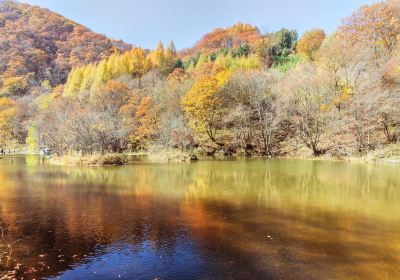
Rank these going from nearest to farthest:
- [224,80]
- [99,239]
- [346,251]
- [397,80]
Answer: [346,251] → [99,239] → [397,80] → [224,80]

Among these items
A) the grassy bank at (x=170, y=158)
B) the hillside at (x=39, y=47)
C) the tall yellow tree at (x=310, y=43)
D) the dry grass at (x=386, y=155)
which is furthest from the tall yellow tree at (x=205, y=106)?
the hillside at (x=39, y=47)

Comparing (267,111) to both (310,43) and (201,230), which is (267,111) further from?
(201,230)

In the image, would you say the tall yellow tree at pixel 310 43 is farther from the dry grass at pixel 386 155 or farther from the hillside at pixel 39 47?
the hillside at pixel 39 47

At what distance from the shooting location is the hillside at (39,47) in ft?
288

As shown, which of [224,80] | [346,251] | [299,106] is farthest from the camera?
[224,80]

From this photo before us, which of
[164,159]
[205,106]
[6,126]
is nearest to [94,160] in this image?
[164,159]

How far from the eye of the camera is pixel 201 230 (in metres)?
10.4

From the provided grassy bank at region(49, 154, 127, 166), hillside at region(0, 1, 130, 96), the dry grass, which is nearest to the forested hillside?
the dry grass

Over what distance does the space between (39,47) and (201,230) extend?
105428 mm

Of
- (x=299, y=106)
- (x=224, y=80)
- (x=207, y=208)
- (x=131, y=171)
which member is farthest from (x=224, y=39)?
(x=207, y=208)

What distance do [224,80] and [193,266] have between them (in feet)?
136

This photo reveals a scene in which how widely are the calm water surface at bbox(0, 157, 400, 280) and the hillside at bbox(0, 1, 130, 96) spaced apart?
7757 cm

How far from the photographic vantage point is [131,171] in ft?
82.3

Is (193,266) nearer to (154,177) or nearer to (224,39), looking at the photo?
(154,177)
